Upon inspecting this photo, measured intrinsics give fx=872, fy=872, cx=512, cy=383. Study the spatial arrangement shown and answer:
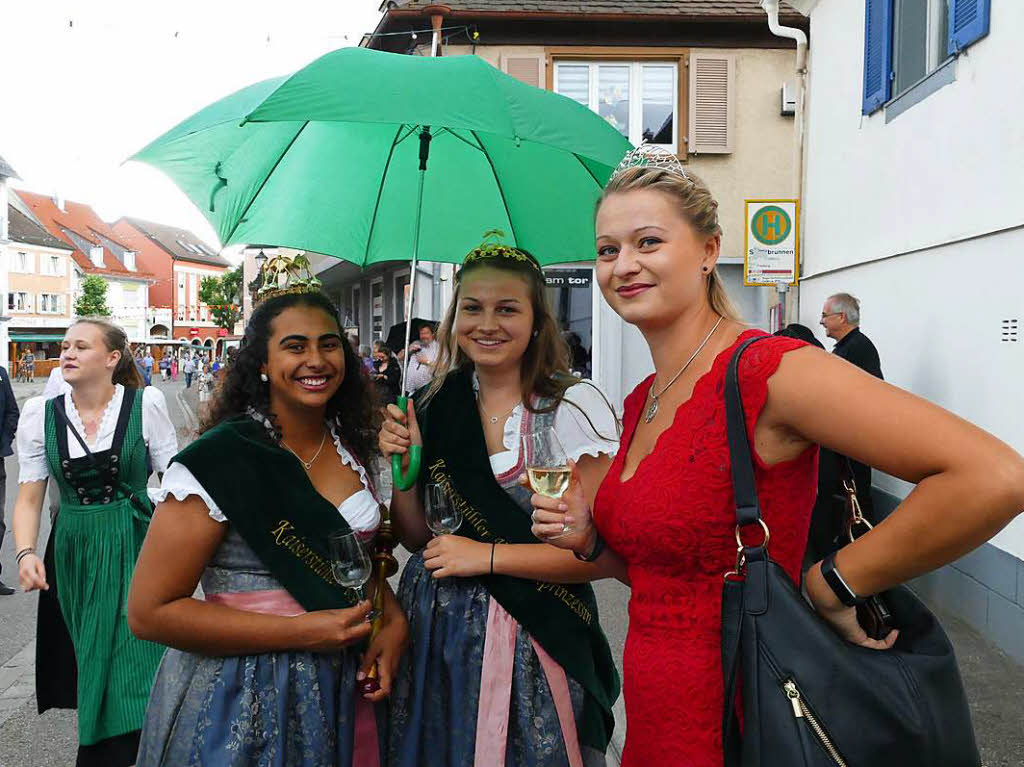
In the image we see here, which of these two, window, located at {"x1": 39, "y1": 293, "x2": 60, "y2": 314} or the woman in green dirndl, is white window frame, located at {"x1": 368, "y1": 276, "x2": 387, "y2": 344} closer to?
the woman in green dirndl

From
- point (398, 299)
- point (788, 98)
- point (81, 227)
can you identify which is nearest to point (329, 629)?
point (788, 98)

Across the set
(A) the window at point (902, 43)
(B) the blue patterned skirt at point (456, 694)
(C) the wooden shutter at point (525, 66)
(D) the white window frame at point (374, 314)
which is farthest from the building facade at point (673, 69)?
(B) the blue patterned skirt at point (456, 694)

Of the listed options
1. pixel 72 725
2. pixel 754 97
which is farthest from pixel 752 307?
pixel 72 725

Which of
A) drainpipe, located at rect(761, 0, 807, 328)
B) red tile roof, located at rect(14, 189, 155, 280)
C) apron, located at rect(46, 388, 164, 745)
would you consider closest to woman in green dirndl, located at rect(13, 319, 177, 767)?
apron, located at rect(46, 388, 164, 745)

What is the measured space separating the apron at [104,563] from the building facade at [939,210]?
181 inches

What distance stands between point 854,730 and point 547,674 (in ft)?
3.63

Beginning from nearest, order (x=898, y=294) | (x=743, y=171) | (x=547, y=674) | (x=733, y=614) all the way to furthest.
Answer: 1. (x=733, y=614)
2. (x=547, y=674)
3. (x=898, y=294)
4. (x=743, y=171)

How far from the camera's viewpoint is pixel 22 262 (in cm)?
5831

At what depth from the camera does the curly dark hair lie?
8.00 ft

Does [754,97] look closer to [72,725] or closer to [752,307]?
[752,307]

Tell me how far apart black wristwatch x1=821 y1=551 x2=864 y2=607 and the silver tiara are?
87cm

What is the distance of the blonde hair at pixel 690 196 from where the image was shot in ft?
6.13

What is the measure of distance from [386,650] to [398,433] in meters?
0.59

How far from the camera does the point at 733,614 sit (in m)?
1.53
